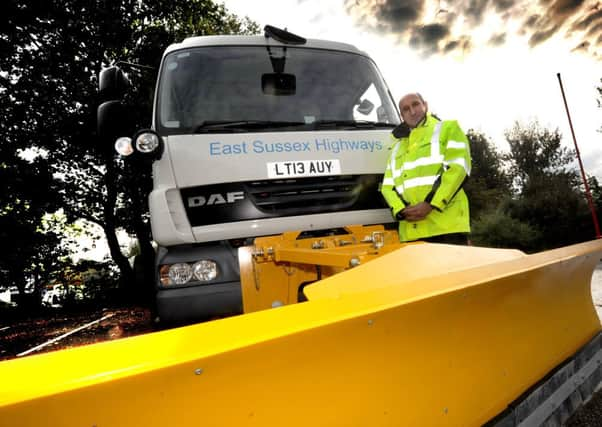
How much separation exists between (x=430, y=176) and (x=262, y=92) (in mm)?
1459

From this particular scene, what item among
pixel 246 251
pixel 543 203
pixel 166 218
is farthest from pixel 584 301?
pixel 543 203

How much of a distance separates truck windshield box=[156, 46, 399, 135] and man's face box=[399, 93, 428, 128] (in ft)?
0.61

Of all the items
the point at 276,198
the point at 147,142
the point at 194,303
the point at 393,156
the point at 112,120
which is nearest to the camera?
the point at 194,303

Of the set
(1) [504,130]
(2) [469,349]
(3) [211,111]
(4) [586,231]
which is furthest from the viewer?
(1) [504,130]

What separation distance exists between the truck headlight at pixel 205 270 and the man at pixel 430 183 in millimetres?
1347

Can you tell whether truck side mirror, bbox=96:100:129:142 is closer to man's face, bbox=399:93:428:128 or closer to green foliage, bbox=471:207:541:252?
man's face, bbox=399:93:428:128

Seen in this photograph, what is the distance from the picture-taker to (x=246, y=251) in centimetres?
246

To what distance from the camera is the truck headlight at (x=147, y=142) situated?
245cm

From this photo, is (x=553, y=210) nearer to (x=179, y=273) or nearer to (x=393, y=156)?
(x=393, y=156)

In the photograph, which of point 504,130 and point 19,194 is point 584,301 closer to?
point 19,194

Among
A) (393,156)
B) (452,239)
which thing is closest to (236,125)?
(393,156)

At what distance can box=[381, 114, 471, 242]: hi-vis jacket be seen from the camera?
2.74 metres

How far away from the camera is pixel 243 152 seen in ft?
8.36

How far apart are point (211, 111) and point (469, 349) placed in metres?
2.28
